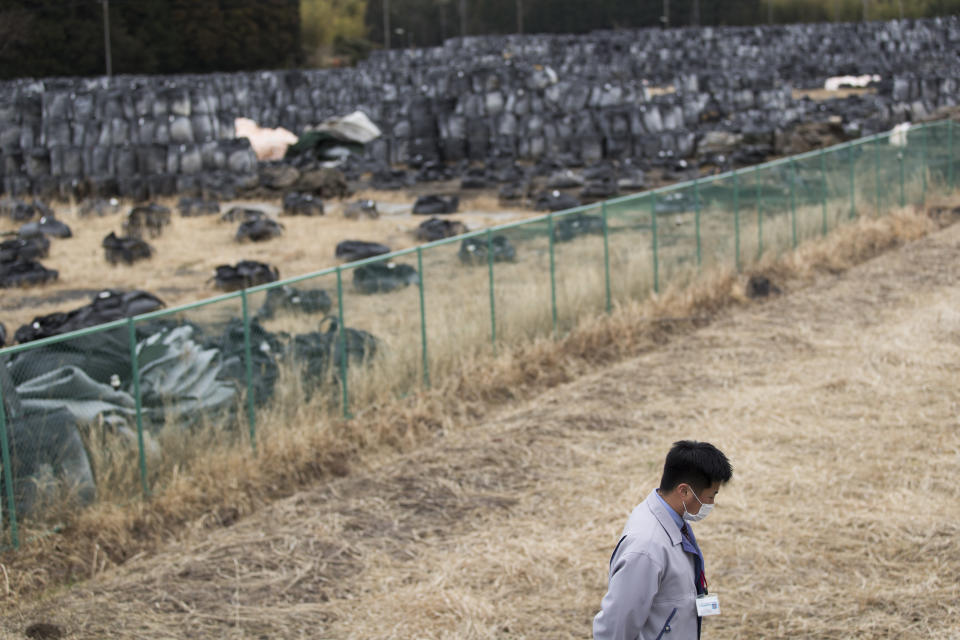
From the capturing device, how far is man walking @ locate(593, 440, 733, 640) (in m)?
5.02

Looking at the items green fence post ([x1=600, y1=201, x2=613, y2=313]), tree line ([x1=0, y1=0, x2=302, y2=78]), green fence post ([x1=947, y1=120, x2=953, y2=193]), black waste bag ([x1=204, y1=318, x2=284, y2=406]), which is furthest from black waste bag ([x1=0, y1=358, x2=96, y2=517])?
tree line ([x1=0, y1=0, x2=302, y2=78])

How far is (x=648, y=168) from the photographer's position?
38125 mm

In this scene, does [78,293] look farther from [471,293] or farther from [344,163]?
[344,163]

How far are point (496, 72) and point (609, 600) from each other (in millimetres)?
47469

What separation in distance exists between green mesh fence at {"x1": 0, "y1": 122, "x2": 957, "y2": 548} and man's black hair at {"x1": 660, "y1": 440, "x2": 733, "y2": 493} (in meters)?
6.80

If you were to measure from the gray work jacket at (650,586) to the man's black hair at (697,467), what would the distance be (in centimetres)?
16

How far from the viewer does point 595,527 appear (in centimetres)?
1045

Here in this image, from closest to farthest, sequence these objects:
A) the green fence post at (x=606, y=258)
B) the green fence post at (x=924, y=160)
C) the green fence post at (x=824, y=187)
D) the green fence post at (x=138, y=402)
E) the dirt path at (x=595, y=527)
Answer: the dirt path at (x=595, y=527) < the green fence post at (x=138, y=402) < the green fence post at (x=606, y=258) < the green fence post at (x=824, y=187) < the green fence post at (x=924, y=160)

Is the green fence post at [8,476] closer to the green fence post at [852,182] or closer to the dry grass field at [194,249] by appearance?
the dry grass field at [194,249]

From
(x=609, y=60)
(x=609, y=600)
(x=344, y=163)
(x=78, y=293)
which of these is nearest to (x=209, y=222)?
(x=78, y=293)

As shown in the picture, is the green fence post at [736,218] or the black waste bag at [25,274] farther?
the black waste bag at [25,274]

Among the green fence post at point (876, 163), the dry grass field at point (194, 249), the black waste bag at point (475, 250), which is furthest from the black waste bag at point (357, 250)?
the green fence post at point (876, 163)

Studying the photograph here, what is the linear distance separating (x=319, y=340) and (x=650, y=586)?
8630 mm

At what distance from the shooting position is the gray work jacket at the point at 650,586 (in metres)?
5.02
